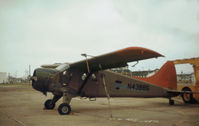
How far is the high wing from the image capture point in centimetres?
652

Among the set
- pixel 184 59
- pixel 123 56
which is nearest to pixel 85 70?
pixel 123 56

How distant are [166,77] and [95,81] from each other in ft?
16.4

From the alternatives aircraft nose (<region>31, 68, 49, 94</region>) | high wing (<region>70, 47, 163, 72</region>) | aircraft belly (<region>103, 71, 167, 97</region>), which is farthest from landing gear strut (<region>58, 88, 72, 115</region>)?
aircraft belly (<region>103, 71, 167, 97</region>)

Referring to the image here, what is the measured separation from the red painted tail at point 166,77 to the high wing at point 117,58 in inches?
157

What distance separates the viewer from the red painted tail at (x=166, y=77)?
39.2ft

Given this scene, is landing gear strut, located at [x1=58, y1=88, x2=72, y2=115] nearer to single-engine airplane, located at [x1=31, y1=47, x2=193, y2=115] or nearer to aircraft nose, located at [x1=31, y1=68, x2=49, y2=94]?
single-engine airplane, located at [x1=31, y1=47, x2=193, y2=115]

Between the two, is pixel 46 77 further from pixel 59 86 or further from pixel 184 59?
pixel 184 59

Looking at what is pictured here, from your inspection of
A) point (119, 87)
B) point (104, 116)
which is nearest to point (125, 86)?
point (119, 87)

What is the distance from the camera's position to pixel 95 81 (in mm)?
9938

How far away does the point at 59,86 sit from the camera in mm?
9156

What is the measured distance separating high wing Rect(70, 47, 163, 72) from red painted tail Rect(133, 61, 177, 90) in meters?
3.99

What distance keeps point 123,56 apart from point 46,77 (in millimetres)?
3831

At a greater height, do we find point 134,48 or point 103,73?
point 134,48

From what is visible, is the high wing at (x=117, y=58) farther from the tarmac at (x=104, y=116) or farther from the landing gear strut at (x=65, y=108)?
the tarmac at (x=104, y=116)
